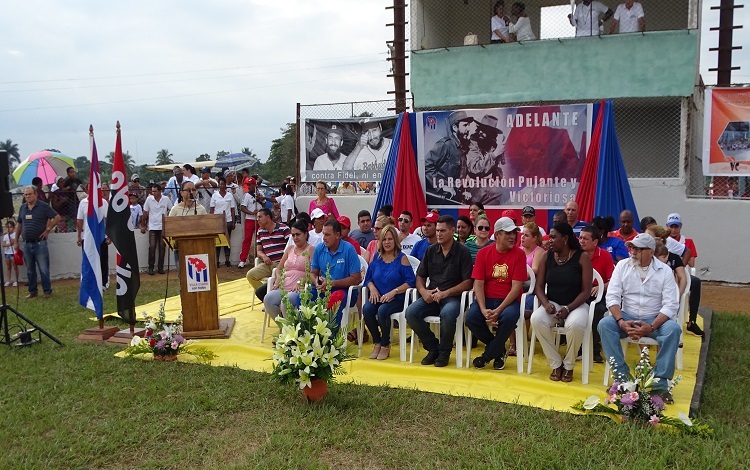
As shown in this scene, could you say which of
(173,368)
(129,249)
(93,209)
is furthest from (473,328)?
(93,209)

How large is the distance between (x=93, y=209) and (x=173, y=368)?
2.39m

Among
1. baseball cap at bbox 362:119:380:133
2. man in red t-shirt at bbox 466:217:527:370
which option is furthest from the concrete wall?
man in red t-shirt at bbox 466:217:527:370

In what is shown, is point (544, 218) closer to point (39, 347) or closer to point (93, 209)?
point (93, 209)

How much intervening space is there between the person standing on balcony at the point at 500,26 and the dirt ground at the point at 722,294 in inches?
240

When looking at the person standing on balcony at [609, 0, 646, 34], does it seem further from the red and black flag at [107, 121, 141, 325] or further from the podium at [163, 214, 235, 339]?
the red and black flag at [107, 121, 141, 325]

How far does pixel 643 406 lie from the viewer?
179 inches

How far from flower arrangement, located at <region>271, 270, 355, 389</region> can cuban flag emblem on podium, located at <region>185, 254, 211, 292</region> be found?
8.56ft

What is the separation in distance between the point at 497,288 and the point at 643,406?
1.84 m

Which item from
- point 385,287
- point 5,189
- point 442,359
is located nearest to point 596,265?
point 442,359

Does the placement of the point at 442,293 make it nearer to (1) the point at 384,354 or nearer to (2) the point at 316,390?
(1) the point at 384,354

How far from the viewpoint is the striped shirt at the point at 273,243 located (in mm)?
8648

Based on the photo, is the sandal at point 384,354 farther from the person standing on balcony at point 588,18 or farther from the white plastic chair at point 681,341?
the person standing on balcony at point 588,18

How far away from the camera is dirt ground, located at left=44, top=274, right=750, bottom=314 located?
950 cm

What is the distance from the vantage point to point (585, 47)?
1248 cm
